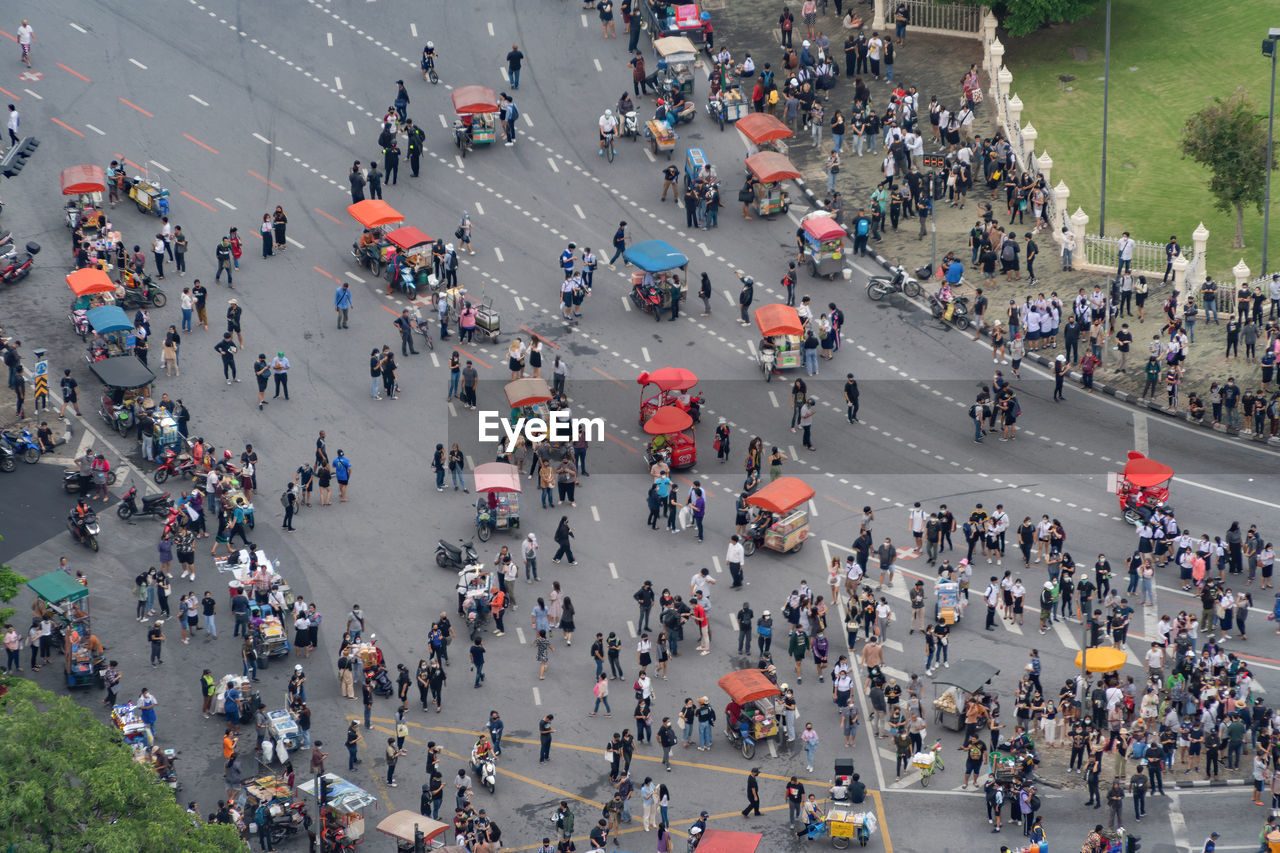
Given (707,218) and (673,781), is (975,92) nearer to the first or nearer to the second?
(707,218)

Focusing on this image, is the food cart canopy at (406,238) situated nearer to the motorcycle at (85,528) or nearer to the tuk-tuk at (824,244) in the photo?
the tuk-tuk at (824,244)

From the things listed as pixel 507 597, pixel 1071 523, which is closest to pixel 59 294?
pixel 507 597

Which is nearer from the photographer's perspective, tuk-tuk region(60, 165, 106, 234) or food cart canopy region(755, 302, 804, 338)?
food cart canopy region(755, 302, 804, 338)

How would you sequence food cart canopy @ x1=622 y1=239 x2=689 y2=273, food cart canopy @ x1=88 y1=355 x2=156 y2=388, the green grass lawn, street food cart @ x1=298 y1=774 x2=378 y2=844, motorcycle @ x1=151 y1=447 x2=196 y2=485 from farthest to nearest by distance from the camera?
the green grass lawn → food cart canopy @ x1=622 y1=239 x2=689 y2=273 → food cart canopy @ x1=88 y1=355 x2=156 y2=388 → motorcycle @ x1=151 y1=447 x2=196 y2=485 → street food cart @ x1=298 y1=774 x2=378 y2=844

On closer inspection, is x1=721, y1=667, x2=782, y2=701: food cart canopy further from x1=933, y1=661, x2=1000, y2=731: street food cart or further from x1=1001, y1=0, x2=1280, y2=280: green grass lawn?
x1=1001, y1=0, x2=1280, y2=280: green grass lawn

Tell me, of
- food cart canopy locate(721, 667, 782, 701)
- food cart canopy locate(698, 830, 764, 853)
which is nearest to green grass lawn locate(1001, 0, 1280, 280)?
food cart canopy locate(721, 667, 782, 701)

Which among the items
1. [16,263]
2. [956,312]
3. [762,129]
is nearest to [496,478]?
[956,312]
